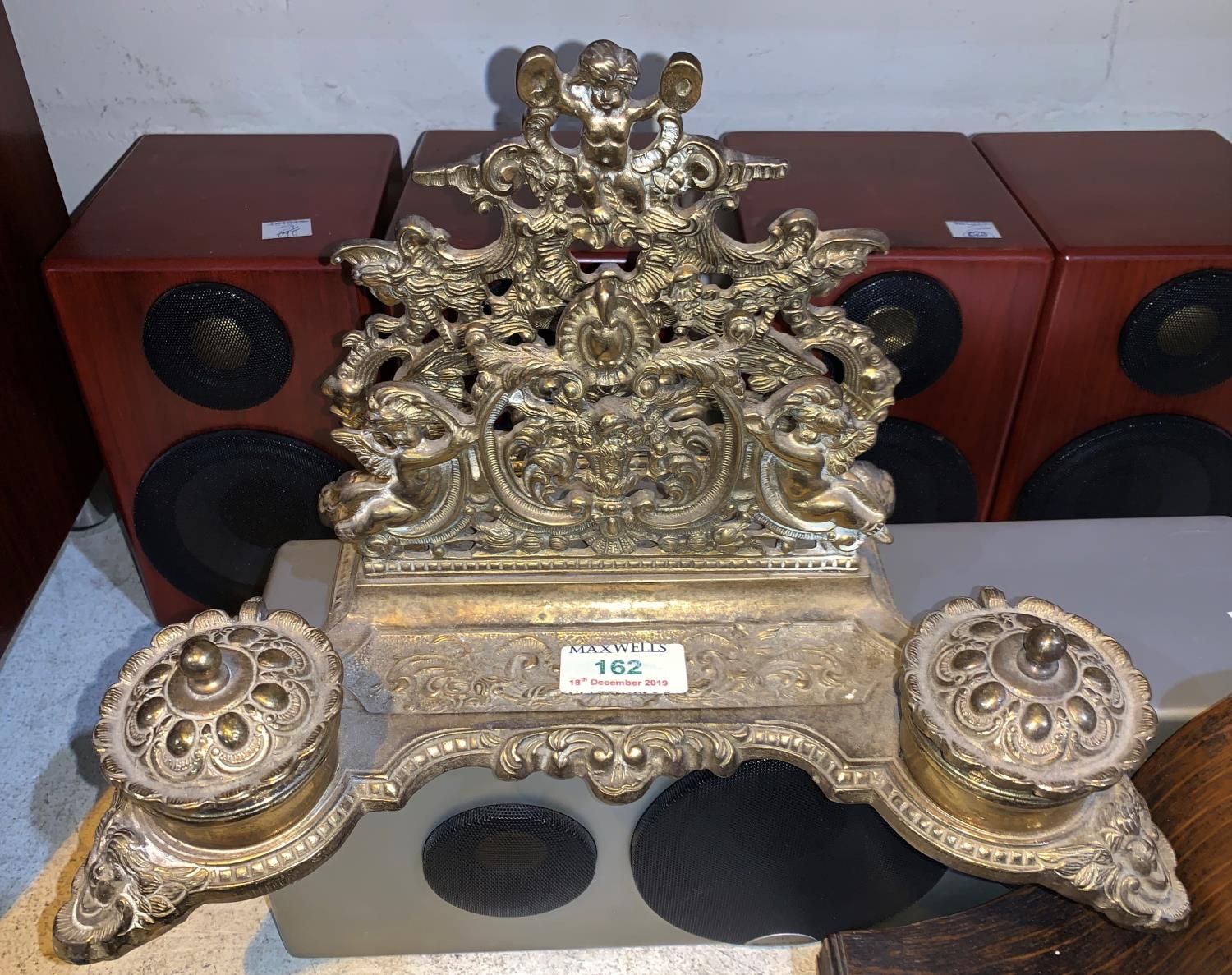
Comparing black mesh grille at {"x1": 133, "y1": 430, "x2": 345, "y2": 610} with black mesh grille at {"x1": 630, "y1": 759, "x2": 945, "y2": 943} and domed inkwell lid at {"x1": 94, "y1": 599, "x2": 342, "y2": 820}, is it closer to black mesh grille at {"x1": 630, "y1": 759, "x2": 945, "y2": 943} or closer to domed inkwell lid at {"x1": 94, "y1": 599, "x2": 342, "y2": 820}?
domed inkwell lid at {"x1": 94, "y1": 599, "x2": 342, "y2": 820}

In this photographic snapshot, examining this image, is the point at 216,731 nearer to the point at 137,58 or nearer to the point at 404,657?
the point at 404,657

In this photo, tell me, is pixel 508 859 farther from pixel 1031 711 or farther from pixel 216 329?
pixel 216 329

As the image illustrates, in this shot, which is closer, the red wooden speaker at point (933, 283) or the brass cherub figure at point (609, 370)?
the brass cherub figure at point (609, 370)

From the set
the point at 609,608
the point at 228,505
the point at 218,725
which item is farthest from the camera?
the point at 228,505

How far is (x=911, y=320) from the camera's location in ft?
4.31

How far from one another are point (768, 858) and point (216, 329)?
880 mm

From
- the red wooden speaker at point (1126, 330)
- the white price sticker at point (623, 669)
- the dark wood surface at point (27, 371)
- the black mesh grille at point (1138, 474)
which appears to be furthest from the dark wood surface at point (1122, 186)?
the dark wood surface at point (27, 371)

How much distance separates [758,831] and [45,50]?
1463 millimetres

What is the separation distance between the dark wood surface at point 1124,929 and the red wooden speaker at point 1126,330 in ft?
1.75

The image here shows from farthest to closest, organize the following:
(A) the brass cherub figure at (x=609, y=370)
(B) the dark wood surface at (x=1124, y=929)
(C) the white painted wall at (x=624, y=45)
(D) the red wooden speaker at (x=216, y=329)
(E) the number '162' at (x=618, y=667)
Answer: (C) the white painted wall at (x=624, y=45), (D) the red wooden speaker at (x=216, y=329), (E) the number '162' at (x=618, y=667), (B) the dark wood surface at (x=1124, y=929), (A) the brass cherub figure at (x=609, y=370)

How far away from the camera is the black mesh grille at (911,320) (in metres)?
1.28

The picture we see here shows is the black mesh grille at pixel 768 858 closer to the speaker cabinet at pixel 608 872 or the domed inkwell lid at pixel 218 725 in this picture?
the speaker cabinet at pixel 608 872

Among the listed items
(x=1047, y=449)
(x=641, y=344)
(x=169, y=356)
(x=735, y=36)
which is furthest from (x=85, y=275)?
(x=1047, y=449)

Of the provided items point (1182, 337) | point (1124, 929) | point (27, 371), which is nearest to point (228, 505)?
point (27, 371)
